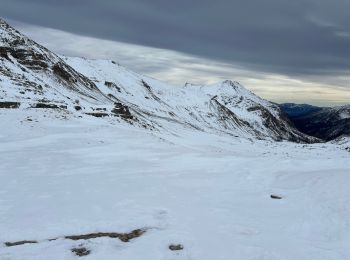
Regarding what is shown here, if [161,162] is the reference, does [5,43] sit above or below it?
above

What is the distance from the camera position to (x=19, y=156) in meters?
21.8

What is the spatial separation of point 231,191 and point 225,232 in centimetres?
512

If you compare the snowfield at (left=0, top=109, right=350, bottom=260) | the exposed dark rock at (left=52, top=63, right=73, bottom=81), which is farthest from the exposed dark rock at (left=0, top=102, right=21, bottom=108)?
the exposed dark rock at (left=52, top=63, right=73, bottom=81)

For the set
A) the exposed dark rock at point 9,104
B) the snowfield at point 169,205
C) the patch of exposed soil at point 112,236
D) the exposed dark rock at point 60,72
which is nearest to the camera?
the snowfield at point 169,205

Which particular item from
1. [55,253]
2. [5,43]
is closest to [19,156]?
[55,253]

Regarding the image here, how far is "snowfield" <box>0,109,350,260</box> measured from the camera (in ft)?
33.5

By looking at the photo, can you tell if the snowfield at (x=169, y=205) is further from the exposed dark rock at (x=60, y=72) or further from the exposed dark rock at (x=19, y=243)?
the exposed dark rock at (x=60, y=72)

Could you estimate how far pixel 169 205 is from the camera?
13789 mm

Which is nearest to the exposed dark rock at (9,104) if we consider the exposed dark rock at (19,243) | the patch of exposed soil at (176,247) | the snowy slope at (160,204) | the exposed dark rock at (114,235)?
the snowy slope at (160,204)

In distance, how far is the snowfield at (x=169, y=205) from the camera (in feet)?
33.5

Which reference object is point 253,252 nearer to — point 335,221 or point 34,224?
point 335,221

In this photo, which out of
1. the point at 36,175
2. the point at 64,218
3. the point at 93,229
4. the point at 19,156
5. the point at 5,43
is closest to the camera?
the point at 93,229

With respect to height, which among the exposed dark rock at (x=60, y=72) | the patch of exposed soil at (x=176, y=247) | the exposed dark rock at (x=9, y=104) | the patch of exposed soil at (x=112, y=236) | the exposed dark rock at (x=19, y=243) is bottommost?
the exposed dark rock at (x=19, y=243)

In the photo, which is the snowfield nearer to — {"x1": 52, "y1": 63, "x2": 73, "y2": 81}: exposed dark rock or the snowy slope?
the snowy slope
